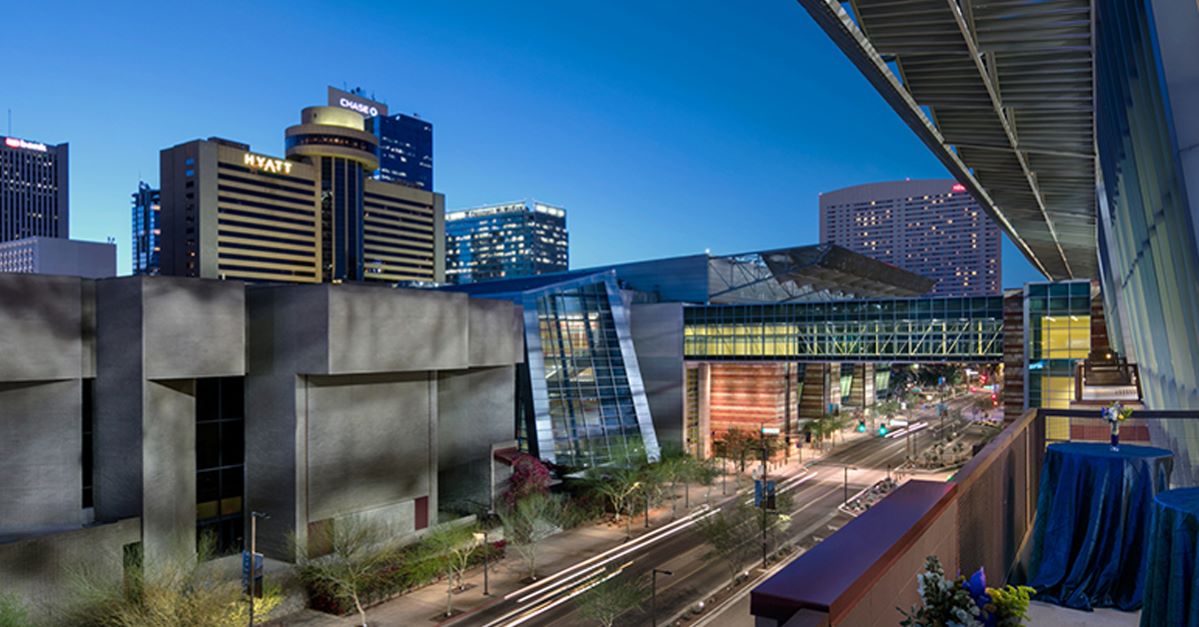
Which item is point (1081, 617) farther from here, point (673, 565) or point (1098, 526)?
point (673, 565)

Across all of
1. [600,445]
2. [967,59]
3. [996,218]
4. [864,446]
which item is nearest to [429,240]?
[864,446]

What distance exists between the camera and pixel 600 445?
2207 inches

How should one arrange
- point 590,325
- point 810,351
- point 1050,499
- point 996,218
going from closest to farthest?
point 1050,499 < point 996,218 < point 590,325 < point 810,351

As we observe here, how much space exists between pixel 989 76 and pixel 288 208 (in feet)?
516

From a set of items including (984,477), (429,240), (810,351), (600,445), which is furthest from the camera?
(429,240)

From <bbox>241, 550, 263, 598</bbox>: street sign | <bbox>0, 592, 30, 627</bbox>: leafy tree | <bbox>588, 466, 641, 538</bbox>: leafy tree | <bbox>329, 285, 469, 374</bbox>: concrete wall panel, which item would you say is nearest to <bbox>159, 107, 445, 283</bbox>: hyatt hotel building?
<bbox>588, 466, 641, 538</bbox>: leafy tree

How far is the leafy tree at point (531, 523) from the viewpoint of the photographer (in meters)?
39.1

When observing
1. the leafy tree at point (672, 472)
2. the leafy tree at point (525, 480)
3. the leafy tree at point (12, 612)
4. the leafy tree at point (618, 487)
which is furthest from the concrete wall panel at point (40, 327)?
the leafy tree at point (672, 472)

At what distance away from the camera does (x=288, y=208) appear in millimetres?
158500

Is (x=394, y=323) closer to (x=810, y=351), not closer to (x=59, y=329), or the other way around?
(x=59, y=329)

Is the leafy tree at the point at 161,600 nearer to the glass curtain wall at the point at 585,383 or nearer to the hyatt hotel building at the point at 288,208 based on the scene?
the glass curtain wall at the point at 585,383

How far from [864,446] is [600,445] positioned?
4025 cm

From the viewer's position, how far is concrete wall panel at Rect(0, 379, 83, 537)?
2719 cm

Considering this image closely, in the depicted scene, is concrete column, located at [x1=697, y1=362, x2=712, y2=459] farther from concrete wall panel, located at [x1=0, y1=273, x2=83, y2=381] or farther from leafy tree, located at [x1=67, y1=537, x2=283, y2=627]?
concrete wall panel, located at [x1=0, y1=273, x2=83, y2=381]
